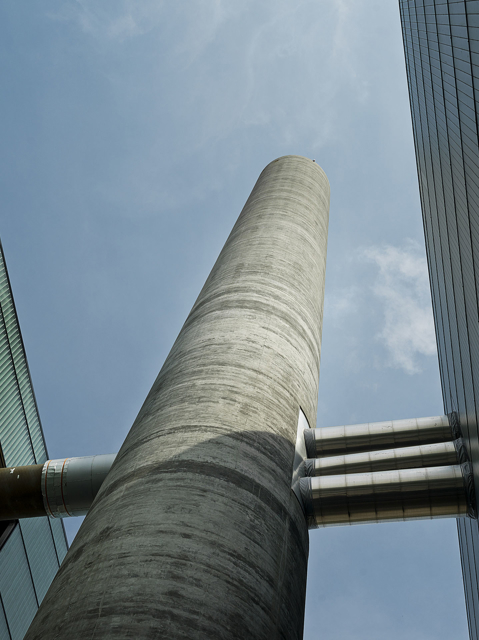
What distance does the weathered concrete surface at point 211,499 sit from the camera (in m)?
7.84

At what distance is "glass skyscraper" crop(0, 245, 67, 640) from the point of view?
71.5ft

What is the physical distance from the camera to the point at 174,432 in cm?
1134

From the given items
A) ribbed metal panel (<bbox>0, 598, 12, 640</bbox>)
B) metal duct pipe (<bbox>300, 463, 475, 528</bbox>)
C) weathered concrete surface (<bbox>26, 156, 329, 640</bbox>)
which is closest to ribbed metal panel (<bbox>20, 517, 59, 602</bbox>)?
ribbed metal panel (<bbox>0, 598, 12, 640</bbox>)

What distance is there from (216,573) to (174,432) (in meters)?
3.41

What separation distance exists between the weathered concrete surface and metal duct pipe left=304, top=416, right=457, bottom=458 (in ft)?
2.76

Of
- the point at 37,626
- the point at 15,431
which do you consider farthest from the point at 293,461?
the point at 15,431

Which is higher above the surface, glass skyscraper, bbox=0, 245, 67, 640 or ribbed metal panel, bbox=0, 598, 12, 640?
glass skyscraper, bbox=0, 245, 67, 640

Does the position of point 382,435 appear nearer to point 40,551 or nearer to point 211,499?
point 211,499

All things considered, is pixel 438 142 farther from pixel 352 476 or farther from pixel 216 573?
pixel 216 573

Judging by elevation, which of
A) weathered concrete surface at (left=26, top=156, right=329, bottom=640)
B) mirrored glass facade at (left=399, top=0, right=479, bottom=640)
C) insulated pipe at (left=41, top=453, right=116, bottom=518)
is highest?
mirrored glass facade at (left=399, top=0, right=479, bottom=640)

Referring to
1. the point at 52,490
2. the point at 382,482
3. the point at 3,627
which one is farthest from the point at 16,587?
the point at 382,482

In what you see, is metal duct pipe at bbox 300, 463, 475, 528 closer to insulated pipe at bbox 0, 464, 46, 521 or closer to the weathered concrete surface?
the weathered concrete surface

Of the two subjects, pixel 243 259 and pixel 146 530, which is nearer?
pixel 146 530

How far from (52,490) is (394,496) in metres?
10.9
